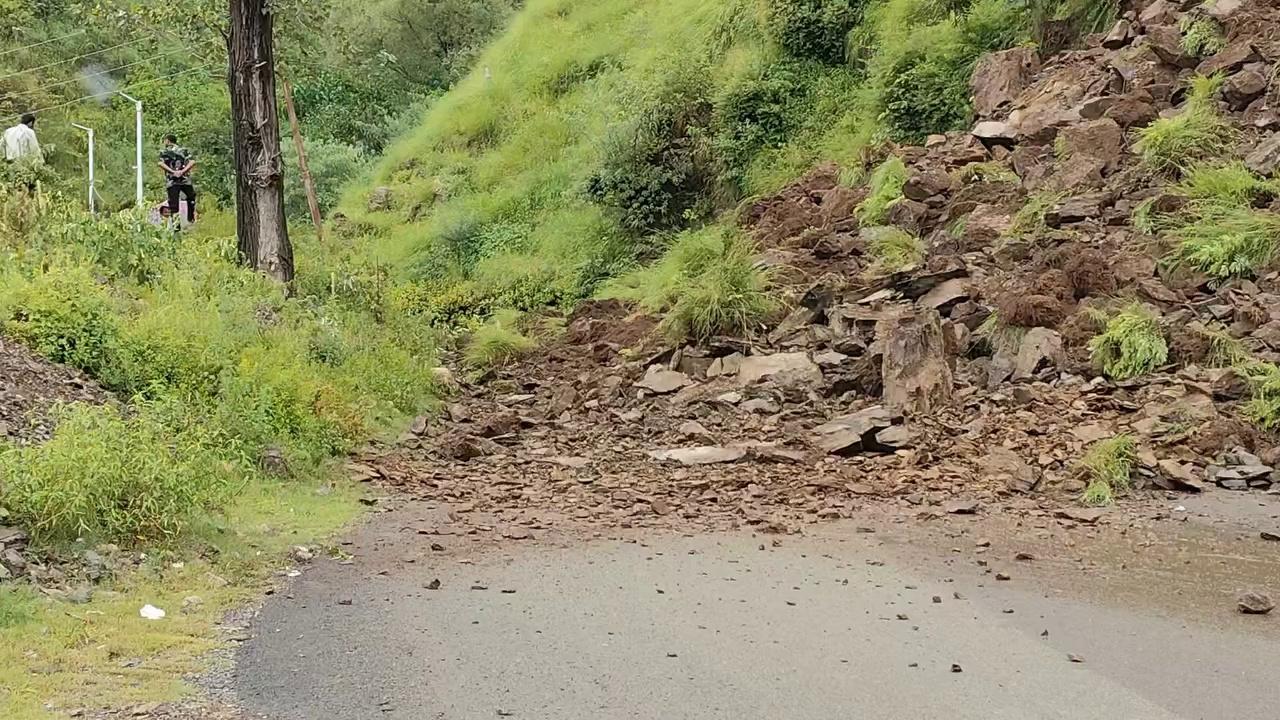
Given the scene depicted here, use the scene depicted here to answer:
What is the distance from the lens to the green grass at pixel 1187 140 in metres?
10.8

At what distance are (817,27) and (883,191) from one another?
6323 mm

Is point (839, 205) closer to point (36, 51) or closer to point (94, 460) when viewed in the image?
point (94, 460)

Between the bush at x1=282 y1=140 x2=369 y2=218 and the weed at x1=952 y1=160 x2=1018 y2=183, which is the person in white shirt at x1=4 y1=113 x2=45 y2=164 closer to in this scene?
the weed at x1=952 y1=160 x2=1018 y2=183

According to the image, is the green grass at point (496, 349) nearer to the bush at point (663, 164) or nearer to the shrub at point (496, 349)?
the shrub at point (496, 349)

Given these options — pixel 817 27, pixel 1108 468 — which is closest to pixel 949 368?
pixel 1108 468

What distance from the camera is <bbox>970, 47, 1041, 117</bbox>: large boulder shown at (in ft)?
46.7

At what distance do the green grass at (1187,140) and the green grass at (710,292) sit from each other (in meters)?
3.89

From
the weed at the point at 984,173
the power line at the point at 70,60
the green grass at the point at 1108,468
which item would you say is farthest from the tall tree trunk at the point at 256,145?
the power line at the point at 70,60

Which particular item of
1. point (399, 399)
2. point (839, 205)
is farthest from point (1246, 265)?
point (399, 399)

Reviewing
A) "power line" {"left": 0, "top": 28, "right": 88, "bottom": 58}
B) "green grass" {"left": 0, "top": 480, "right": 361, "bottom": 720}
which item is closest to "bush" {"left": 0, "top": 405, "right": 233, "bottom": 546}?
"green grass" {"left": 0, "top": 480, "right": 361, "bottom": 720}

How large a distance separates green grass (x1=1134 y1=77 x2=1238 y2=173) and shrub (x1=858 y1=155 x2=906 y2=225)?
2643 mm

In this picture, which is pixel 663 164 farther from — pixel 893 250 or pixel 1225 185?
pixel 1225 185

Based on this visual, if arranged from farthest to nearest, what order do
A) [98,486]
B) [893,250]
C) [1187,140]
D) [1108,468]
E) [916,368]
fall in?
1. [893,250]
2. [1187,140]
3. [916,368]
4. [1108,468]
5. [98,486]

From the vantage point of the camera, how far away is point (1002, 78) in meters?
14.4
